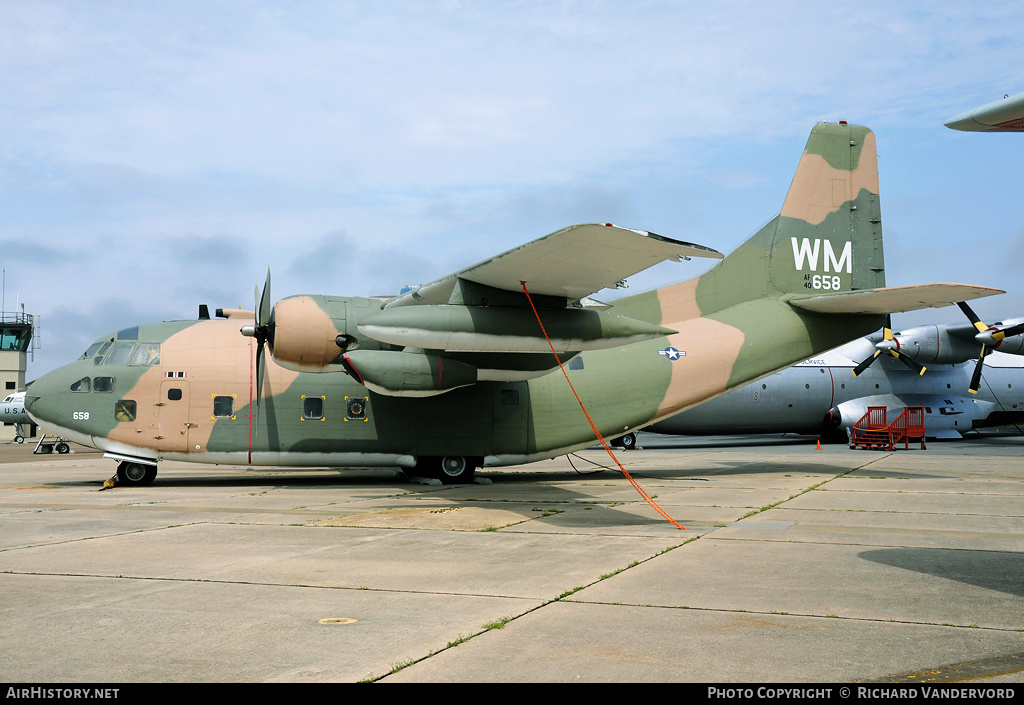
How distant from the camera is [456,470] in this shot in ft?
57.5

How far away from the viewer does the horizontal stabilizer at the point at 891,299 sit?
15.2 m

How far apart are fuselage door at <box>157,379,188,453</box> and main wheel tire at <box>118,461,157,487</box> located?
1.06m

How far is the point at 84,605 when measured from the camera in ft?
20.6

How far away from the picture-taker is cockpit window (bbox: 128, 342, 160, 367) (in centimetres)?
1664

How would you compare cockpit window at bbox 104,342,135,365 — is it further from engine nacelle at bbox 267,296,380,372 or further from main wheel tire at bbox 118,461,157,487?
engine nacelle at bbox 267,296,380,372

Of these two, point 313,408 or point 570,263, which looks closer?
point 570,263

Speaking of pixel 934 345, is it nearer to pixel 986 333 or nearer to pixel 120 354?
pixel 986 333

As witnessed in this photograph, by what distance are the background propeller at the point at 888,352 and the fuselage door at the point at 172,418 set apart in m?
28.3

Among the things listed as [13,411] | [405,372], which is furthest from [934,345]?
[13,411]

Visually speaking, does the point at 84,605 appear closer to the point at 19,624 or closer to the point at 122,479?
the point at 19,624

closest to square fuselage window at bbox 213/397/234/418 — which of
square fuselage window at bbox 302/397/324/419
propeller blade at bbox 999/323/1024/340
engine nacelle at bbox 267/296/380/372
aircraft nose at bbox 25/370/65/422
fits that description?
square fuselage window at bbox 302/397/324/419

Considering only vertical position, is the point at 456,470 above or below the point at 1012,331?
below

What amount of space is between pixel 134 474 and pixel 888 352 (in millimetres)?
29787

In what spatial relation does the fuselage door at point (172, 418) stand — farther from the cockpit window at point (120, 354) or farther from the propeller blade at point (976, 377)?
the propeller blade at point (976, 377)
